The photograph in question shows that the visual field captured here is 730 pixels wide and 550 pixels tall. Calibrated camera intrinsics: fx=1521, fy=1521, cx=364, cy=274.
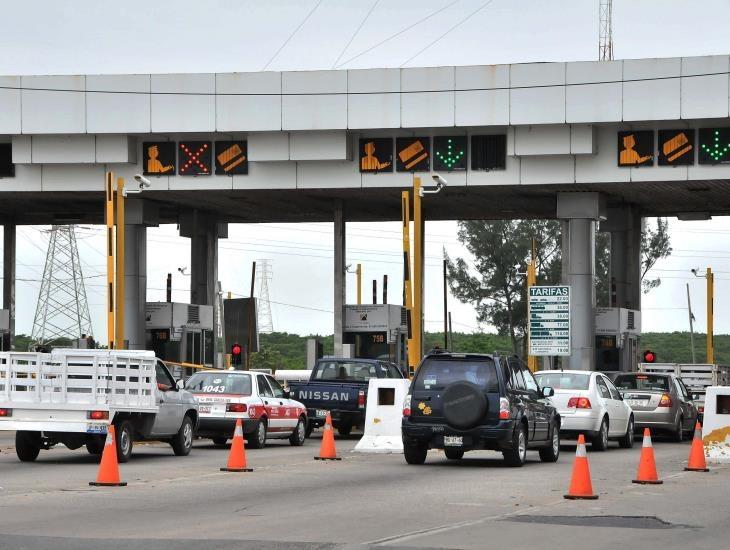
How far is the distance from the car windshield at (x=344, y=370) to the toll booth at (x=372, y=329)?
15854mm

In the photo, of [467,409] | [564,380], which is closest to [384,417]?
[564,380]

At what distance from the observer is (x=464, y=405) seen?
73.5 ft

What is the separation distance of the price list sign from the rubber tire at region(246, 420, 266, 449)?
15.6 metres

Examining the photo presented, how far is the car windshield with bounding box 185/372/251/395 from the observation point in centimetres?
2827

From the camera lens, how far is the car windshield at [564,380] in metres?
28.7

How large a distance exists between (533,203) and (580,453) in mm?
34632

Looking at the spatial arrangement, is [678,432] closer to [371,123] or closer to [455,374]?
[455,374]

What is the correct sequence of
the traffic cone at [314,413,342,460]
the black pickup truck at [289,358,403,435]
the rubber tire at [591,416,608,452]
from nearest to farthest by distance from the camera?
1. the traffic cone at [314,413,342,460]
2. the rubber tire at [591,416,608,452]
3. the black pickup truck at [289,358,403,435]

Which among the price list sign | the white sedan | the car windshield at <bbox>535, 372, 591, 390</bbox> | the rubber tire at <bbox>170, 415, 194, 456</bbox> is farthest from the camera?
the price list sign

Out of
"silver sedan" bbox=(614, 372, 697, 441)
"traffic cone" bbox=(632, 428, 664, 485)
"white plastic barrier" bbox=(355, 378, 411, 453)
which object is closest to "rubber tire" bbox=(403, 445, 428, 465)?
"white plastic barrier" bbox=(355, 378, 411, 453)

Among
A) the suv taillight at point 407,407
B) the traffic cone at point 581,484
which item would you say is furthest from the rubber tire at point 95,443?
the traffic cone at point 581,484

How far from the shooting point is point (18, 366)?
898 inches

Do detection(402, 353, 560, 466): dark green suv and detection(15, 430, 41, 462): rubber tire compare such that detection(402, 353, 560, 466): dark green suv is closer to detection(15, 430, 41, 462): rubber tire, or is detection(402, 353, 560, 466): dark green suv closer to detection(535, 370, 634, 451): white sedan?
detection(535, 370, 634, 451): white sedan

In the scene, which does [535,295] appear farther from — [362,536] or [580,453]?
[362,536]
